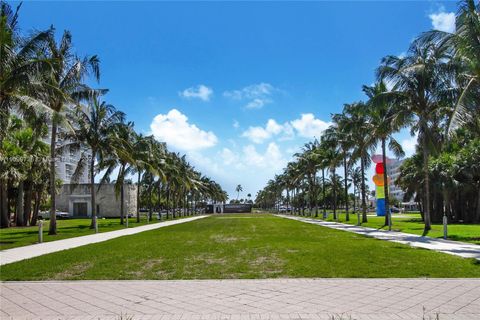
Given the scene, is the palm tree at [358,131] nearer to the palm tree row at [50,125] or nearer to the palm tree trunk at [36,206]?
the palm tree row at [50,125]

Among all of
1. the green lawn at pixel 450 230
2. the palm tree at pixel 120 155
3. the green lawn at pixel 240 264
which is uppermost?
the palm tree at pixel 120 155

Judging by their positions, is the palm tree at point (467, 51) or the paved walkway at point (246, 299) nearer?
the paved walkway at point (246, 299)

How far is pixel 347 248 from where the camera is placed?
16.6 metres

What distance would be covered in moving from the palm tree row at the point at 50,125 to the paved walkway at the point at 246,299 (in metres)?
11.3

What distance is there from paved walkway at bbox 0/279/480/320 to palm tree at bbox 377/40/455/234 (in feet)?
55.3

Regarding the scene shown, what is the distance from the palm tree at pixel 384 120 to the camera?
83.1 ft

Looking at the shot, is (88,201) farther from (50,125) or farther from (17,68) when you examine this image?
(17,68)

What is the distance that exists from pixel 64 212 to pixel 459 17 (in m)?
77.4

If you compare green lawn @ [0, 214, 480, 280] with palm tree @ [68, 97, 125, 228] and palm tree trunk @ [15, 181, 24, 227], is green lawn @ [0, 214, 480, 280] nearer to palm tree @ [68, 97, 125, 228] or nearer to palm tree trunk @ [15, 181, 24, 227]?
palm tree @ [68, 97, 125, 228]

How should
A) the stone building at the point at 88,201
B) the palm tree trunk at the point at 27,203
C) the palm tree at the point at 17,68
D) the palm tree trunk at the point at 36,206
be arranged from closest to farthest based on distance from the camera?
1. the palm tree at the point at 17,68
2. the palm tree trunk at the point at 27,203
3. the palm tree trunk at the point at 36,206
4. the stone building at the point at 88,201

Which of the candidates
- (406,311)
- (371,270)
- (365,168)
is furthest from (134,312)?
(365,168)

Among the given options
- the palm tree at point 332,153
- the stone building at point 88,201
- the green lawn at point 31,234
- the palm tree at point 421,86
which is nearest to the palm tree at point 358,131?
the palm tree at point 332,153

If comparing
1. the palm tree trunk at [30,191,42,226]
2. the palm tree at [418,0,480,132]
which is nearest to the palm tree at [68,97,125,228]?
Result: the palm tree trunk at [30,191,42,226]

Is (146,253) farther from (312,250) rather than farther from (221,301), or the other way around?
(221,301)
